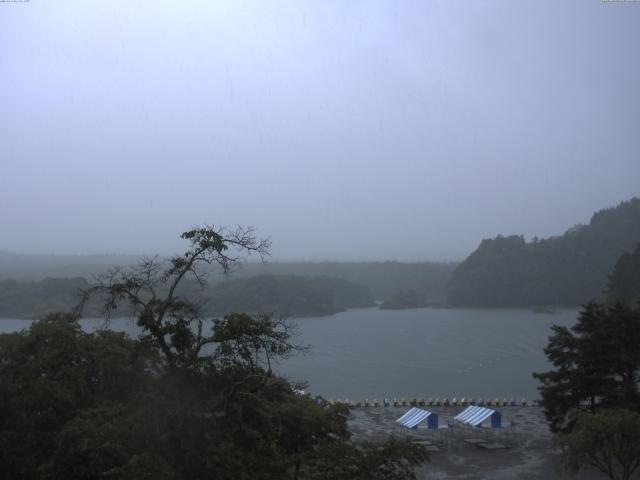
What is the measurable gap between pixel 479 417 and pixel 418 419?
1004 millimetres

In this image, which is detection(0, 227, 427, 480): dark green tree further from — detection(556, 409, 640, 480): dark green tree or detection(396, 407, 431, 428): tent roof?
detection(396, 407, 431, 428): tent roof

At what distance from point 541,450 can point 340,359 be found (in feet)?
49.0

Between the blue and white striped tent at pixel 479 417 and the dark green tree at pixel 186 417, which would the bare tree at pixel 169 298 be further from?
the blue and white striped tent at pixel 479 417

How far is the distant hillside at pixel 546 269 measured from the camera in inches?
1850

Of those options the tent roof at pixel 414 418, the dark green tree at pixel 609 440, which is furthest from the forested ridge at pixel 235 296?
the dark green tree at pixel 609 440

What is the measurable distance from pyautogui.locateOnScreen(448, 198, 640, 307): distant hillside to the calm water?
5236 mm

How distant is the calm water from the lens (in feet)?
63.8

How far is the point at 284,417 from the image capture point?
195 inches

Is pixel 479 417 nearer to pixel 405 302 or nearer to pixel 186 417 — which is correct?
pixel 186 417

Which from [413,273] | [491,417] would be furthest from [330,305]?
[491,417]

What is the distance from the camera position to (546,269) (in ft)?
157

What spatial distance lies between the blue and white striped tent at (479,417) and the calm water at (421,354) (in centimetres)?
305

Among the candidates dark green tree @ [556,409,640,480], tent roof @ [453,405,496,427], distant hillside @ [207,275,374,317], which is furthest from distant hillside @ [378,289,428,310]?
dark green tree @ [556,409,640,480]

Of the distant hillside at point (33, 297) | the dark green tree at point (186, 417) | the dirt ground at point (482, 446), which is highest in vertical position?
the dark green tree at point (186, 417)
